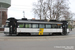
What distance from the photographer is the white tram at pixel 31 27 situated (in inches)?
609

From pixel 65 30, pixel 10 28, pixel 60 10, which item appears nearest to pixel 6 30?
pixel 10 28

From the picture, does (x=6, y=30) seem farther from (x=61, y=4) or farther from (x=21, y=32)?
(x=61, y=4)

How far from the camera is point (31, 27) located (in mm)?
15820

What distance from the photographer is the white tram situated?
15477mm

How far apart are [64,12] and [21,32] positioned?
1719 cm

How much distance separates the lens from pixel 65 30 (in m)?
16.9
